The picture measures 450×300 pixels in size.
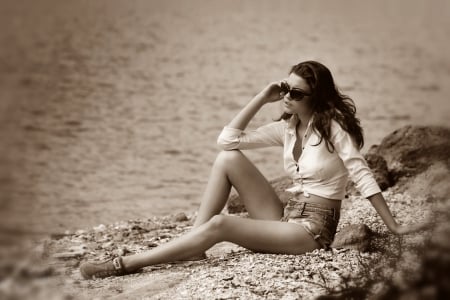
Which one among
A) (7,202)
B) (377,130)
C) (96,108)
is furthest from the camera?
(96,108)

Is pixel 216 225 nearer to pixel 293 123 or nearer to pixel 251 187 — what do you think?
pixel 251 187

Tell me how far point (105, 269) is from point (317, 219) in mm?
1395

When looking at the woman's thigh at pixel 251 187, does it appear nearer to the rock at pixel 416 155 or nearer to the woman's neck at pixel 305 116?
the woman's neck at pixel 305 116

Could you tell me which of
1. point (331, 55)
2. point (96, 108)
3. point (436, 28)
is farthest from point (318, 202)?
point (436, 28)

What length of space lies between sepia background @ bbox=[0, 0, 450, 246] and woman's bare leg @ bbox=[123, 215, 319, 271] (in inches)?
34.6

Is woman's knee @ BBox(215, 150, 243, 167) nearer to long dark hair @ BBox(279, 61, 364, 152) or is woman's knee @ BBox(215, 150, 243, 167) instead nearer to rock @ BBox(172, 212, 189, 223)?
long dark hair @ BBox(279, 61, 364, 152)

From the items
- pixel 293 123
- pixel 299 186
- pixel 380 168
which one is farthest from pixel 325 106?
pixel 380 168

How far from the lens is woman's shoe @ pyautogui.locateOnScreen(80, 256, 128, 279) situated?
14.4 ft

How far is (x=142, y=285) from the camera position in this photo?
4152 millimetres

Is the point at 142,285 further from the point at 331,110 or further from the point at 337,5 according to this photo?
the point at 337,5

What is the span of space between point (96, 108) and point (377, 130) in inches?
236

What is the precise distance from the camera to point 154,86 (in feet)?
57.9

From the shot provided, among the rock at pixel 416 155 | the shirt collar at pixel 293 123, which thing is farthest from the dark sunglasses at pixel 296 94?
the rock at pixel 416 155

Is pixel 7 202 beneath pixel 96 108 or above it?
above
